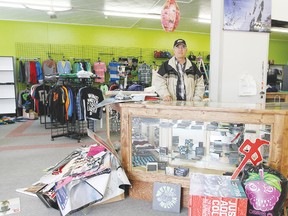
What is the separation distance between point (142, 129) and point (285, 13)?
2742mm

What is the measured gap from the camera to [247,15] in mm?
3305

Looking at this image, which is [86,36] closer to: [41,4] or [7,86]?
[41,4]

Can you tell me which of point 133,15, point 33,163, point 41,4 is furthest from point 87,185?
point 133,15

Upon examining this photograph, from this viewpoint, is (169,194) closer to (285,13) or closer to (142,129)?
(142,129)

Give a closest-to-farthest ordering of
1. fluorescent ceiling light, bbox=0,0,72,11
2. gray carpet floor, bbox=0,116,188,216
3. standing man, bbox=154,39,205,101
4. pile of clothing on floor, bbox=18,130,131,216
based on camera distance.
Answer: pile of clothing on floor, bbox=18,130,131,216, gray carpet floor, bbox=0,116,188,216, standing man, bbox=154,39,205,101, fluorescent ceiling light, bbox=0,0,72,11

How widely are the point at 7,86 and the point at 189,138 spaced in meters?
7.88

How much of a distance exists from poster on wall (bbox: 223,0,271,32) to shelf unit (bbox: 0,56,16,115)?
7.52 m

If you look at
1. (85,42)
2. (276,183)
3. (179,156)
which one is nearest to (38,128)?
(85,42)

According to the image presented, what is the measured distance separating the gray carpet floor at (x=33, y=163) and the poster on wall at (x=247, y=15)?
2453 millimetres

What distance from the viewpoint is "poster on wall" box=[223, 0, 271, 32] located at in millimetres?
3271

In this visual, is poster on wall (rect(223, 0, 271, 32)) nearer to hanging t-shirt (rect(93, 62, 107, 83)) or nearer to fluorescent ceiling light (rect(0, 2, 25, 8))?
fluorescent ceiling light (rect(0, 2, 25, 8))

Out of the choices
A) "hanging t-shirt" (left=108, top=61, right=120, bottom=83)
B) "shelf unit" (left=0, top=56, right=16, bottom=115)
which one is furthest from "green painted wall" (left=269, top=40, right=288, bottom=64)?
"shelf unit" (left=0, top=56, right=16, bottom=115)

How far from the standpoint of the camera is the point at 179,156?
8.73 ft

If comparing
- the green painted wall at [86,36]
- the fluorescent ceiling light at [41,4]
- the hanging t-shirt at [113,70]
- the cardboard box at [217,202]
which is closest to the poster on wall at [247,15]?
the cardboard box at [217,202]
